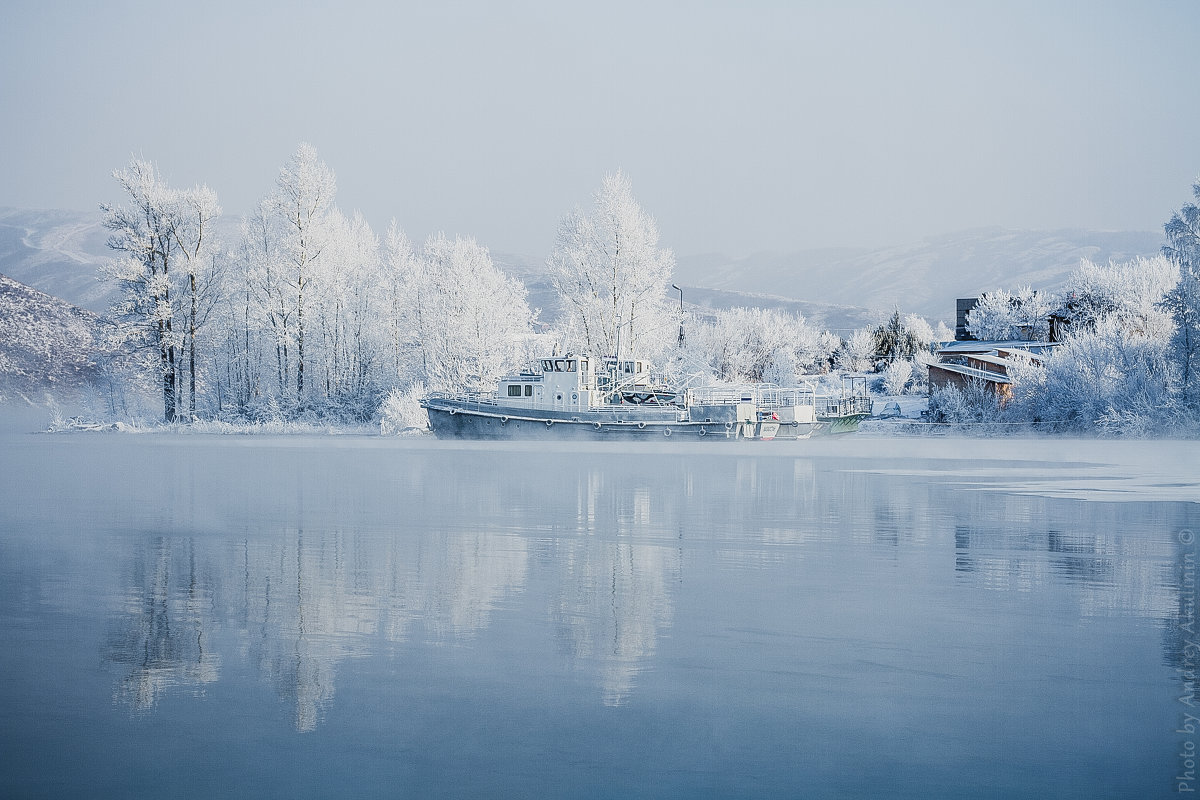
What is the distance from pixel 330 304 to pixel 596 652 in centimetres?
5144

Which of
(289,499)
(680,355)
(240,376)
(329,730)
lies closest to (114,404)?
(240,376)

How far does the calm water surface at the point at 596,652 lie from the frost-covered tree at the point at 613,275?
40102 mm

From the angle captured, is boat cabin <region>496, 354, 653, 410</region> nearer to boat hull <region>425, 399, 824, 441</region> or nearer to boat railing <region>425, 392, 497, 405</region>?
boat hull <region>425, 399, 824, 441</region>

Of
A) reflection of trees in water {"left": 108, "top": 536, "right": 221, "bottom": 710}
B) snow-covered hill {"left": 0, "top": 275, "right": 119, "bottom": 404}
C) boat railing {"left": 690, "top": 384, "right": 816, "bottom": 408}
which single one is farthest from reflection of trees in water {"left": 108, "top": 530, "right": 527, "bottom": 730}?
snow-covered hill {"left": 0, "top": 275, "right": 119, "bottom": 404}

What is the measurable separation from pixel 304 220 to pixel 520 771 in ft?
168

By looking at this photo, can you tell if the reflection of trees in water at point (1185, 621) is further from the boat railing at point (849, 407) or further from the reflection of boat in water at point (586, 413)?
the boat railing at point (849, 407)

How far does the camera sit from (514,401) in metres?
48.3

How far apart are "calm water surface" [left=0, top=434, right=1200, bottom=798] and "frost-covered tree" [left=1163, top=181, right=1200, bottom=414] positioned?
29.1 m

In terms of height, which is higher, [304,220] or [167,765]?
[304,220]

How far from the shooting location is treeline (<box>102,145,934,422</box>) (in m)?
52.0

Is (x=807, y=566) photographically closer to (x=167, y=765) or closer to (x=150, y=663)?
(x=150, y=663)

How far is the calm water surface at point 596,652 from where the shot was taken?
582 cm

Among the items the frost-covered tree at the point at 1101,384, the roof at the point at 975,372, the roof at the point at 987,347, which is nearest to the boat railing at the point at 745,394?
the roof at the point at 975,372

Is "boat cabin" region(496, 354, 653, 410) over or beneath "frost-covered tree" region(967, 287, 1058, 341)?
beneath
